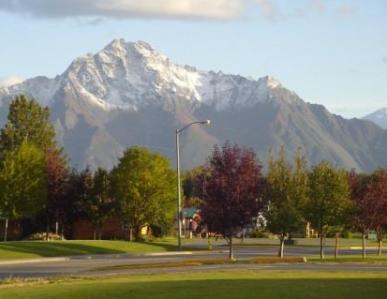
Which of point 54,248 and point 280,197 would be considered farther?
point 54,248

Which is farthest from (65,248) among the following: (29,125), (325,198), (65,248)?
(29,125)

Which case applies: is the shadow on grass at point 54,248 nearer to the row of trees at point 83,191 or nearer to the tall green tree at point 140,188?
the row of trees at point 83,191

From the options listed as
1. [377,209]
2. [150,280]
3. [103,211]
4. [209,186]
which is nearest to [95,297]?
[150,280]

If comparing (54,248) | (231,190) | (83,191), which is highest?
(83,191)

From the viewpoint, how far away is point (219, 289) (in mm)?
26812

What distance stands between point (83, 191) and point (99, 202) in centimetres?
160

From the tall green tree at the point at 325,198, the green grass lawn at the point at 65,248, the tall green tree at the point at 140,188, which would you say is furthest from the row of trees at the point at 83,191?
the tall green tree at the point at 325,198

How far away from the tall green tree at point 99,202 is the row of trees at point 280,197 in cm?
2558

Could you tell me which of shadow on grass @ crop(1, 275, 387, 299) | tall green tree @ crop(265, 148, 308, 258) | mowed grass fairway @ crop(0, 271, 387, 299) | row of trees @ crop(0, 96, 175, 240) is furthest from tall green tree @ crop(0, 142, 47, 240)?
shadow on grass @ crop(1, 275, 387, 299)

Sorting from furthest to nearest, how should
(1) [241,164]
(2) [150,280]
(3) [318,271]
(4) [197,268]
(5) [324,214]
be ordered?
(5) [324,214] < (1) [241,164] < (4) [197,268] < (3) [318,271] < (2) [150,280]

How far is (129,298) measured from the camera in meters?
24.7

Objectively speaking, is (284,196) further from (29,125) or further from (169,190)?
(29,125)

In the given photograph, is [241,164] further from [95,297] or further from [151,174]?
[151,174]

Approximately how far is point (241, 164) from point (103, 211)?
99.3ft
